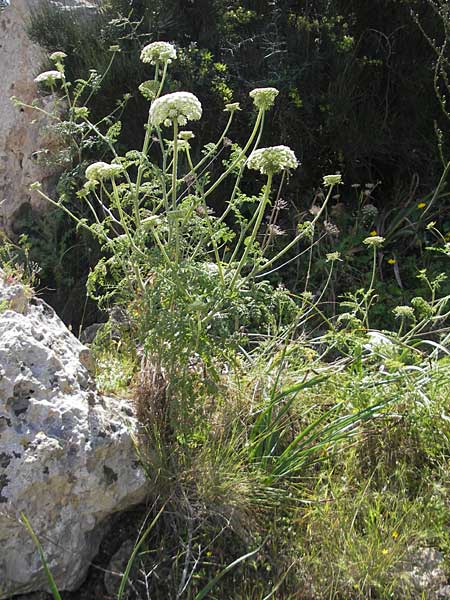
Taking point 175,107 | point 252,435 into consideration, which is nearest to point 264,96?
point 175,107

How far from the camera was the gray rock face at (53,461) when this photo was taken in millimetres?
2342

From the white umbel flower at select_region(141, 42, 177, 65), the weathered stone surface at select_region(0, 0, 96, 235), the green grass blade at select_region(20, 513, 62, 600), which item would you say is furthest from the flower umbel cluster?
the weathered stone surface at select_region(0, 0, 96, 235)

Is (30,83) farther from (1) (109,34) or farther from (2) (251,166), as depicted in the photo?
(2) (251,166)

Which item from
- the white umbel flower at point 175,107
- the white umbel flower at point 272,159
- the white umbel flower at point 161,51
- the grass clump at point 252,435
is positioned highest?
the white umbel flower at point 161,51

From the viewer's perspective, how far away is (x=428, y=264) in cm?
477

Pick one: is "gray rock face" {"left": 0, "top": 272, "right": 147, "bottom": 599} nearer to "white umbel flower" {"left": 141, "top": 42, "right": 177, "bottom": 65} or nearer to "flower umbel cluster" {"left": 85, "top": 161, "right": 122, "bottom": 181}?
"flower umbel cluster" {"left": 85, "top": 161, "right": 122, "bottom": 181}

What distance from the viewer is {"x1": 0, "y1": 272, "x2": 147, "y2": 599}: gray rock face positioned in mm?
2342

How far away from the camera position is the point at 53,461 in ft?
7.80

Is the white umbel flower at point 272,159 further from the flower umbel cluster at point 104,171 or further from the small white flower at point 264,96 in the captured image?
the flower umbel cluster at point 104,171

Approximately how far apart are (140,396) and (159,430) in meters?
0.14

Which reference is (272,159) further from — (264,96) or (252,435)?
(252,435)

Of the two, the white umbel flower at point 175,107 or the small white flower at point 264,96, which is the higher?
the white umbel flower at point 175,107

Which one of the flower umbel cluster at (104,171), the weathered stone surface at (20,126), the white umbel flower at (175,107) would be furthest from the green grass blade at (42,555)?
the weathered stone surface at (20,126)

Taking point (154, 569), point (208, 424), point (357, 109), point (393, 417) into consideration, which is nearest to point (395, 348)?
point (393, 417)
